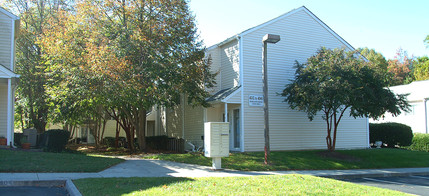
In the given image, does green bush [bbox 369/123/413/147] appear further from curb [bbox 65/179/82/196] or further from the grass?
curb [bbox 65/179/82/196]

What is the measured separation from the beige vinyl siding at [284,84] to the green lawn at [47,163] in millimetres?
7501

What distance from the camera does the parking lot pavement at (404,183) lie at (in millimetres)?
10016

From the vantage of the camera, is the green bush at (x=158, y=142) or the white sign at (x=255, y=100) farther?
the green bush at (x=158, y=142)

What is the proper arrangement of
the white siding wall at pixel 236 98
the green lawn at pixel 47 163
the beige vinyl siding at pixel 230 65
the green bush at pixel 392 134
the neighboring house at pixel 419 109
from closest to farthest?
Answer: the green lawn at pixel 47 163
the white siding wall at pixel 236 98
the beige vinyl siding at pixel 230 65
the green bush at pixel 392 134
the neighboring house at pixel 419 109

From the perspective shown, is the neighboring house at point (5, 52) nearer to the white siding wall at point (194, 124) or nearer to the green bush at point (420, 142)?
the white siding wall at point (194, 124)

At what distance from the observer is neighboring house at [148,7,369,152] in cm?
1753

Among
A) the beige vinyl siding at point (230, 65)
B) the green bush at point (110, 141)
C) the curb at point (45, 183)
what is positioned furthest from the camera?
the green bush at point (110, 141)

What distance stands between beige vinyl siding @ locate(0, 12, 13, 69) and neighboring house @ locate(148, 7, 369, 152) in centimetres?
972

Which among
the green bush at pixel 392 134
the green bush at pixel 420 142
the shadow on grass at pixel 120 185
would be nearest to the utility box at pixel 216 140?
the shadow on grass at pixel 120 185

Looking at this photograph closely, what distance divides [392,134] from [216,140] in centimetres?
1588

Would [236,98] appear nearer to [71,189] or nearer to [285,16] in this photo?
[285,16]

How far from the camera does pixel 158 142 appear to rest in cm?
2312

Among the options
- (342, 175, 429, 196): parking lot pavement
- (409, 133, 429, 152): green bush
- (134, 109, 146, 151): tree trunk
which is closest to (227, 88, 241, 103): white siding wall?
(134, 109, 146, 151): tree trunk

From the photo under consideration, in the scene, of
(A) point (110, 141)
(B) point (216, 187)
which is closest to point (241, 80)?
(B) point (216, 187)
